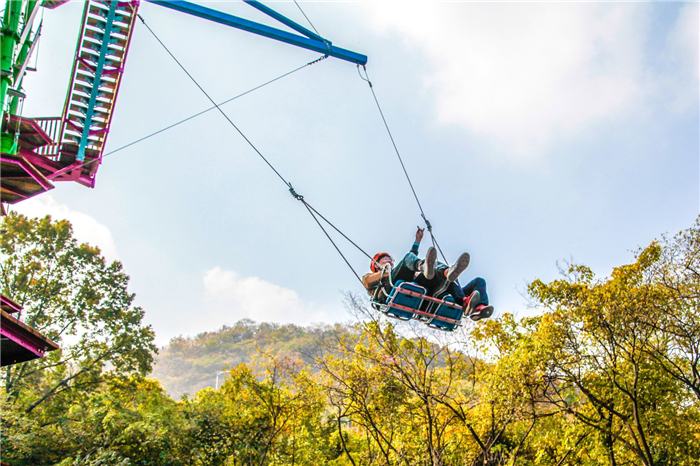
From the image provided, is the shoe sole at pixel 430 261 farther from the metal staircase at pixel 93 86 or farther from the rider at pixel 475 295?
the metal staircase at pixel 93 86

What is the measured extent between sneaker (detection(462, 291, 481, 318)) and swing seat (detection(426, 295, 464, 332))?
0.50 feet

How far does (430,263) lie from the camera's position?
8.03 m

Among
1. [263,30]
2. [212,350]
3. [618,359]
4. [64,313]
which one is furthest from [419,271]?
[212,350]

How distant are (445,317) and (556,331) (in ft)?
12.8

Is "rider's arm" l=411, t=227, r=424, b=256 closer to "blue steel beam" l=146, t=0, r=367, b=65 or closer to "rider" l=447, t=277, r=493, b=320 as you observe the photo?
"rider" l=447, t=277, r=493, b=320

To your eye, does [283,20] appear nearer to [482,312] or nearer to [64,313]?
[482,312]

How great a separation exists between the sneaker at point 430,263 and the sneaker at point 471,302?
1169mm

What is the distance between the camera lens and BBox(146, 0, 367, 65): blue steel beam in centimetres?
873

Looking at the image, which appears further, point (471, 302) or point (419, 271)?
point (471, 302)

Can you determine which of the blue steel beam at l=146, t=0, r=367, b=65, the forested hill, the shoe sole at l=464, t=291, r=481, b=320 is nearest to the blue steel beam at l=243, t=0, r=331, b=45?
the blue steel beam at l=146, t=0, r=367, b=65

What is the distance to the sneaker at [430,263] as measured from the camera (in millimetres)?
7980

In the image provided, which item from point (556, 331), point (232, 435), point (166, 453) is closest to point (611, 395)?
point (556, 331)

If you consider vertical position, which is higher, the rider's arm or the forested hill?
the forested hill

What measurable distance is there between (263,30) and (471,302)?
6.75 meters
